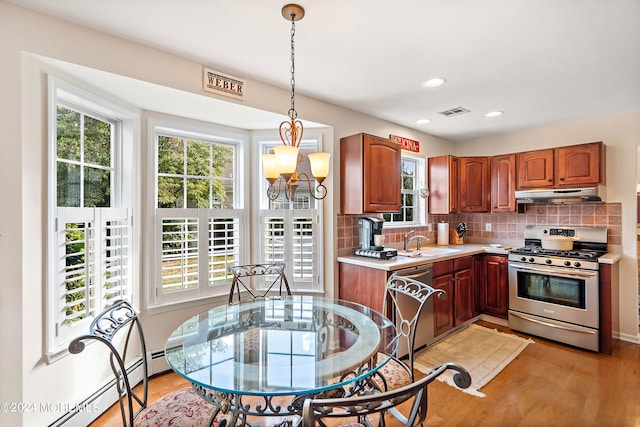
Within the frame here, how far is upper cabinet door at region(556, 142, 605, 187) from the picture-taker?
10.4 ft

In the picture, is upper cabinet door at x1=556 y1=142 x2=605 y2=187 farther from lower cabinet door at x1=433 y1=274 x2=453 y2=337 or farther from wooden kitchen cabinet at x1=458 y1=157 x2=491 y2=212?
lower cabinet door at x1=433 y1=274 x2=453 y2=337

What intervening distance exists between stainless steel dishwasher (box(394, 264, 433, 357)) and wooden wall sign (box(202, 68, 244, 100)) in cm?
202

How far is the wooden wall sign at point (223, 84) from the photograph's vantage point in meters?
2.18

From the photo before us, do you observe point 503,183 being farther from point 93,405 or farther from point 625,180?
point 93,405

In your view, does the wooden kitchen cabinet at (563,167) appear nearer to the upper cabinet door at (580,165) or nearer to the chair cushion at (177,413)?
the upper cabinet door at (580,165)

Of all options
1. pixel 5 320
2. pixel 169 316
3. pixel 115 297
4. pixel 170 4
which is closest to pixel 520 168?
pixel 170 4

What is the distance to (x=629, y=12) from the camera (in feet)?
5.23

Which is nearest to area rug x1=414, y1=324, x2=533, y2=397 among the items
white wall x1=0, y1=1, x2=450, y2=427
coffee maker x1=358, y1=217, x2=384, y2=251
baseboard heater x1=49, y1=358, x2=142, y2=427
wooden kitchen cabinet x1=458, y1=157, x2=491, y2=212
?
coffee maker x1=358, y1=217, x2=384, y2=251

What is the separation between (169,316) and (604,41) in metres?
3.74

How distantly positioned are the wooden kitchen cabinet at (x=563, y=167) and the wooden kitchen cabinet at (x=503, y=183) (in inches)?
3.5

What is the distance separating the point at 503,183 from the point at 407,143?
1.38 metres

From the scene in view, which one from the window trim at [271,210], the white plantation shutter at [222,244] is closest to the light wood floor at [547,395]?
the white plantation shutter at [222,244]

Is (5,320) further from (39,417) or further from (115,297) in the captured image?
(115,297)

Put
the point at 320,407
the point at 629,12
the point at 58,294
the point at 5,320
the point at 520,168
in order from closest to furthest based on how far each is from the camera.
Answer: the point at 320,407 → the point at 5,320 → the point at 629,12 → the point at 58,294 → the point at 520,168
